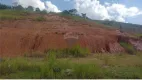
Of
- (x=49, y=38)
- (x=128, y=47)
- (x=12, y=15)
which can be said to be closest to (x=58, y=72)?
(x=49, y=38)

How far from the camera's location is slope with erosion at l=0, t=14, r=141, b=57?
18469 millimetres

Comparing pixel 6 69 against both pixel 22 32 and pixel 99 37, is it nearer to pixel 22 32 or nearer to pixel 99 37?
pixel 22 32

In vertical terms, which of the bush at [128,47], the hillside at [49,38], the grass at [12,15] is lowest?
the bush at [128,47]

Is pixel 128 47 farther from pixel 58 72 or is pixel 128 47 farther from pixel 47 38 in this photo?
pixel 58 72

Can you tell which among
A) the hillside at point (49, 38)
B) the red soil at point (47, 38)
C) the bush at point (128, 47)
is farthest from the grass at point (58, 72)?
the bush at point (128, 47)

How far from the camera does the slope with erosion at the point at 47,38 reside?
18469mm

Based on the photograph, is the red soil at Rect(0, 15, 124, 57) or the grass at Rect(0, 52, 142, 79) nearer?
the grass at Rect(0, 52, 142, 79)

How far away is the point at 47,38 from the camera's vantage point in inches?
768

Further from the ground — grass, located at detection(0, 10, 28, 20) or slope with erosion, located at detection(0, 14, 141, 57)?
grass, located at detection(0, 10, 28, 20)

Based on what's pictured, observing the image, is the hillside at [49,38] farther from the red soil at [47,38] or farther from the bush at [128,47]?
the bush at [128,47]

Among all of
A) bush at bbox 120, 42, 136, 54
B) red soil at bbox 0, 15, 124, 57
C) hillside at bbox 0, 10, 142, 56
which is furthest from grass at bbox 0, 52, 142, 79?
bush at bbox 120, 42, 136, 54

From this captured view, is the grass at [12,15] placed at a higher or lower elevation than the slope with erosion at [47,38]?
higher

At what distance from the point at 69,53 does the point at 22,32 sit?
16.9ft

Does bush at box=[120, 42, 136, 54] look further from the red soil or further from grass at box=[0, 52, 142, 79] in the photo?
grass at box=[0, 52, 142, 79]
